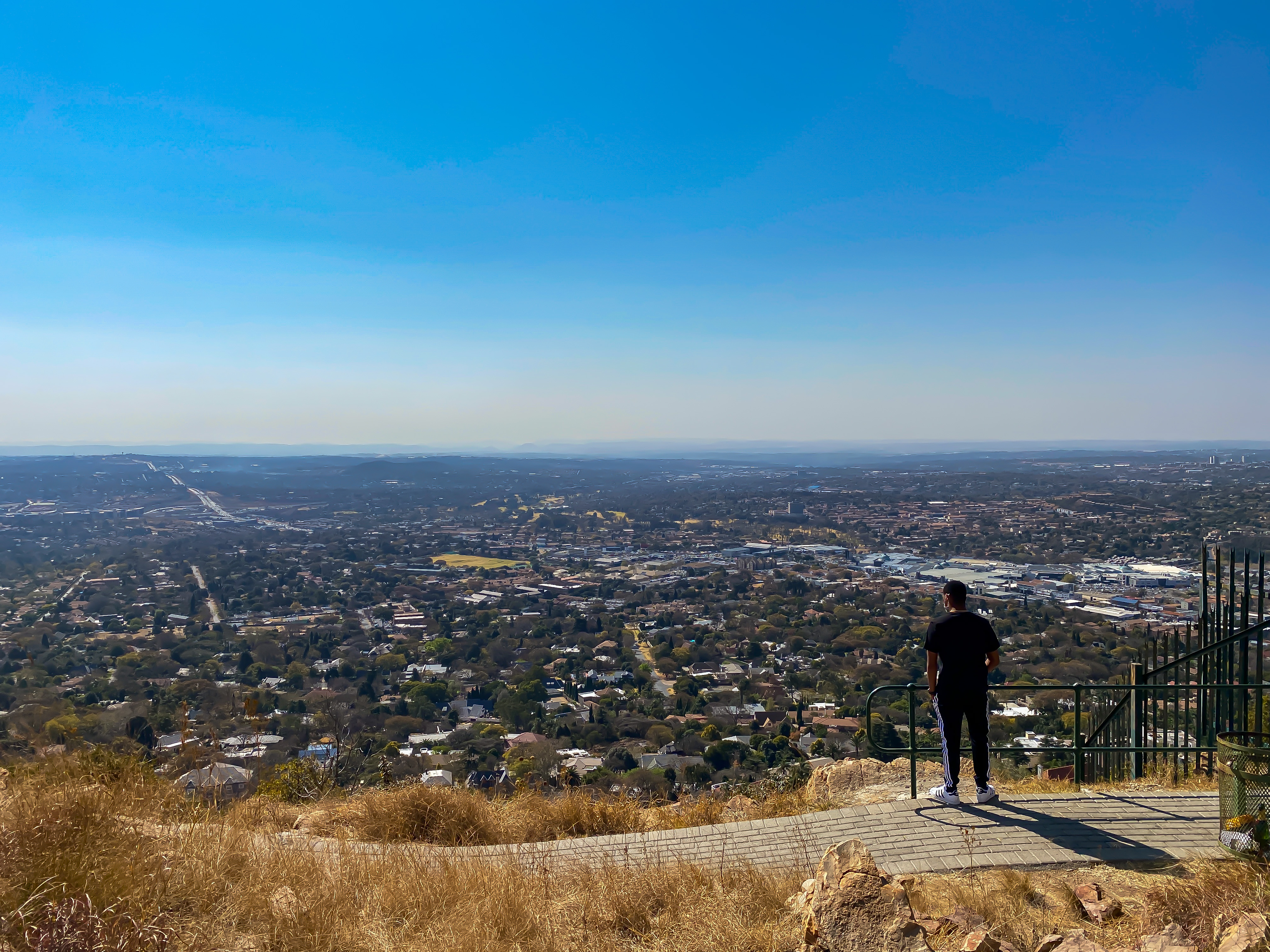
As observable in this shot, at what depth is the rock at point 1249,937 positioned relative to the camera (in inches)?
123

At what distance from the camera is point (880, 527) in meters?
62.6

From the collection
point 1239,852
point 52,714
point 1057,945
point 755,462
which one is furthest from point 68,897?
point 755,462

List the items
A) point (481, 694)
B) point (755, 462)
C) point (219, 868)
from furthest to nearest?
point (755, 462), point (481, 694), point (219, 868)

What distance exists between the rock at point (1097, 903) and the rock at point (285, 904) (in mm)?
4204

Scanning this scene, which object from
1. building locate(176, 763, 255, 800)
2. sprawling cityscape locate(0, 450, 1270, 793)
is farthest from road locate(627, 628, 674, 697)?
building locate(176, 763, 255, 800)

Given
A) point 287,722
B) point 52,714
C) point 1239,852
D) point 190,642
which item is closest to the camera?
point 1239,852

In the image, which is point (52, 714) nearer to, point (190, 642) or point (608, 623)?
point (190, 642)

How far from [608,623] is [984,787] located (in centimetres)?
2913

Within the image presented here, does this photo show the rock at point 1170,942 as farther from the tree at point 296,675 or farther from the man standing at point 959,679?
the tree at point 296,675

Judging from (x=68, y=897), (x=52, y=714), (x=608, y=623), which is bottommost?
(x=608, y=623)

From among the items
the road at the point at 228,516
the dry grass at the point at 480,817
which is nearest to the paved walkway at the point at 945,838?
the dry grass at the point at 480,817

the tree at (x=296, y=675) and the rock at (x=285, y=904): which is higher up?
the rock at (x=285, y=904)

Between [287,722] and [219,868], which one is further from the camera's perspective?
[287,722]

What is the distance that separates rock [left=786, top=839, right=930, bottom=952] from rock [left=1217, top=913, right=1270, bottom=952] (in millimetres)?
1232
